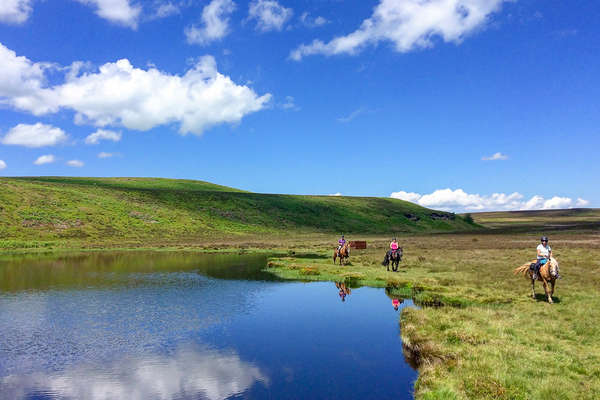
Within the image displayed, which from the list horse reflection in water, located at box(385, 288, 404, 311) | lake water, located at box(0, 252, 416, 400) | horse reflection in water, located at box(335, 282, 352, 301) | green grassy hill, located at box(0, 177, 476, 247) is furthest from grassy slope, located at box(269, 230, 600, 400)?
green grassy hill, located at box(0, 177, 476, 247)

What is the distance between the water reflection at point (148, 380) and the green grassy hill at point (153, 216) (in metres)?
71.6

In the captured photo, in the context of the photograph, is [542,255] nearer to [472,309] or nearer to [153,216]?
[472,309]

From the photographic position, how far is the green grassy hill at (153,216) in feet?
303

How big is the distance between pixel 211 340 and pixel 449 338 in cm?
1032

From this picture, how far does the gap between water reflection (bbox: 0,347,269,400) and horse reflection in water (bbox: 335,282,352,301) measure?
15.1 metres

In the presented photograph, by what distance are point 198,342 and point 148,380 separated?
4219 millimetres

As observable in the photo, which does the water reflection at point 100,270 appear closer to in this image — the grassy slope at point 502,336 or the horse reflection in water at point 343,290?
the horse reflection in water at point 343,290

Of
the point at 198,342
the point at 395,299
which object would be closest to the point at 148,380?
the point at 198,342

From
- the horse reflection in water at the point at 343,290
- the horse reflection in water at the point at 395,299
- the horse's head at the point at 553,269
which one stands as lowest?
the horse reflection in water at the point at 343,290

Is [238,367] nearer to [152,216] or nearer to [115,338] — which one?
[115,338]

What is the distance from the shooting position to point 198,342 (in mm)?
17953

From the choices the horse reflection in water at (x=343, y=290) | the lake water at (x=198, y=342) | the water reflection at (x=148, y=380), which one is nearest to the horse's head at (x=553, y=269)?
the lake water at (x=198, y=342)

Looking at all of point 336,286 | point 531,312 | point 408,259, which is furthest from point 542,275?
point 408,259

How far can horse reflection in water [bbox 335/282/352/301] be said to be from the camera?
98.3ft
